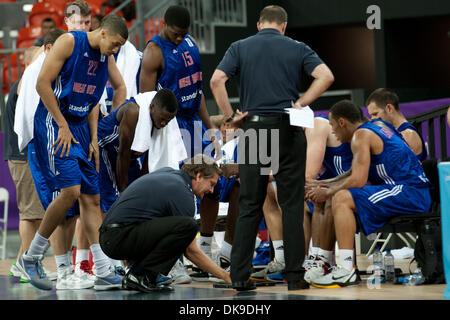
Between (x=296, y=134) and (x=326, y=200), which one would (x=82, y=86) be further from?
(x=326, y=200)

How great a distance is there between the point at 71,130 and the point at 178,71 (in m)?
1.06

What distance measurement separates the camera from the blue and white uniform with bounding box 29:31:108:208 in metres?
5.02

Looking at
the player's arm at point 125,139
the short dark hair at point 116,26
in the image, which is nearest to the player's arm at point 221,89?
the short dark hair at point 116,26

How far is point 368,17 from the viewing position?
37.9 feet

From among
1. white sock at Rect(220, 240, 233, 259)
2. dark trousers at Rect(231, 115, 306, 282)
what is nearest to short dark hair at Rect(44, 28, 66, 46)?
dark trousers at Rect(231, 115, 306, 282)

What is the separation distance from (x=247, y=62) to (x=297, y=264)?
131cm

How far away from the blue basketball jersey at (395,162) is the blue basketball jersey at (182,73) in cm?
142

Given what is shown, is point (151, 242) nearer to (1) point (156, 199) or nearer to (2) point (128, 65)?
(1) point (156, 199)

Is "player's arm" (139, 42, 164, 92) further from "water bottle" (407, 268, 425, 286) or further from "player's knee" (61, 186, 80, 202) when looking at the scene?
"water bottle" (407, 268, 425, 286)

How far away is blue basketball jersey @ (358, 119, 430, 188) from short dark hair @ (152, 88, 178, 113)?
1.29 metres

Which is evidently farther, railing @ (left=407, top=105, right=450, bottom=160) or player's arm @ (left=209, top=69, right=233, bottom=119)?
railing @ (left=407, top=105, right=450, bottom=160)

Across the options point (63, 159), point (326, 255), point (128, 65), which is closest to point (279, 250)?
point (326, 255)
